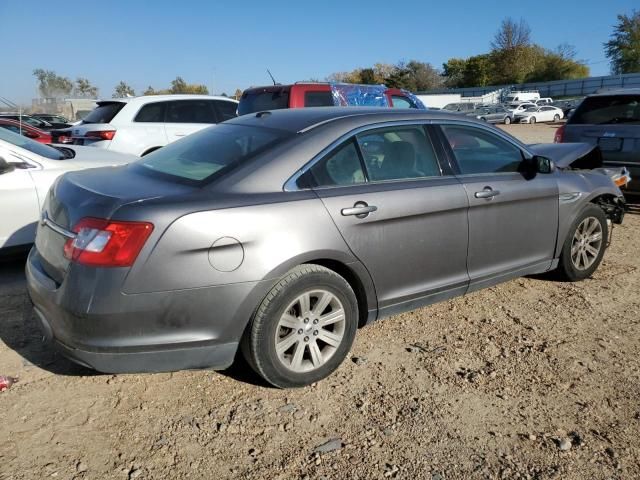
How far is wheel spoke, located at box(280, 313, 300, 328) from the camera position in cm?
299

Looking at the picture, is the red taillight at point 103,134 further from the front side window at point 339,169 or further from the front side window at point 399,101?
the front side window at point 339,169

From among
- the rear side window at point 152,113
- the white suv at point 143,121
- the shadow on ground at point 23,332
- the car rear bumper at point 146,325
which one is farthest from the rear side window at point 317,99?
the car rear bumper at point 146,325

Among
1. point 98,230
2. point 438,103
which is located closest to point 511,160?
point 98,230

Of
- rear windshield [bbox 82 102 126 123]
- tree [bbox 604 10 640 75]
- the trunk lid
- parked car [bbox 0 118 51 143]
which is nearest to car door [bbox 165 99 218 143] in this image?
rear windshield [bbox 82 102 126 123]

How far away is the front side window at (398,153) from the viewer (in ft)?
11.3

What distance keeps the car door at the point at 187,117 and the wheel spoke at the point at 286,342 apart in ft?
21.0

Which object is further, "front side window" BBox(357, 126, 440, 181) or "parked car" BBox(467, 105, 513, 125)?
"parked car" BBox(467, 105, 513, 125)

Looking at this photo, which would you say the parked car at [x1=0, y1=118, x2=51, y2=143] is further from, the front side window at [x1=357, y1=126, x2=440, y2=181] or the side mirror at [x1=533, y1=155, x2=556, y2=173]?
the side mirror at [x1=533, y1=155, x2=556, y2=173]

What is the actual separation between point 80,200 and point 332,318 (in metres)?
1.54

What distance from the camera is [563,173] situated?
4.57 metres

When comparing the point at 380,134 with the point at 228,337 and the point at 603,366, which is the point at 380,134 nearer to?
the point at 228,337

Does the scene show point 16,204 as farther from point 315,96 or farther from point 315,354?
point 315,96

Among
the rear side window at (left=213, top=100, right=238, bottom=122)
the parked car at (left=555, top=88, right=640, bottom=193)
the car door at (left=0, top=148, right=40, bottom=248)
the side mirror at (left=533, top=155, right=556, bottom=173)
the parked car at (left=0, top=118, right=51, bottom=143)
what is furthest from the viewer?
the parked car at (left=0, top=118, right=51, bottom=143)

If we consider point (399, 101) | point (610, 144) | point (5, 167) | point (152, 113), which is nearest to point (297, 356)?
point (5, 167)
